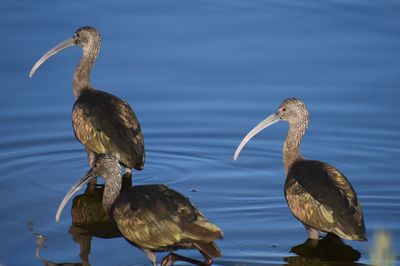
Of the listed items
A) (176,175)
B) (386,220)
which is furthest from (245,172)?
(386,220)

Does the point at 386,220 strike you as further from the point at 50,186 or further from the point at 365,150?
the point at 50,186

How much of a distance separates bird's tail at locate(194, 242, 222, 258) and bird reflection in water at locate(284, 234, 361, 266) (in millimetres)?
1130

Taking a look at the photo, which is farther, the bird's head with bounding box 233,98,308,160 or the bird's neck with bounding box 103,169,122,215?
the bird's head with bounding box 233,98,308,160

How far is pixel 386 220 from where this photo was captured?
1228 centimetres

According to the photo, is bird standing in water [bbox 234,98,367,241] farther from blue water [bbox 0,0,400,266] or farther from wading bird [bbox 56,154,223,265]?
wading bird [bbox 56,154,223,265]

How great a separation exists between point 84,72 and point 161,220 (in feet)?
16.1

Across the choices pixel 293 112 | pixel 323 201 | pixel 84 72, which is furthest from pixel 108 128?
pixel 323 201

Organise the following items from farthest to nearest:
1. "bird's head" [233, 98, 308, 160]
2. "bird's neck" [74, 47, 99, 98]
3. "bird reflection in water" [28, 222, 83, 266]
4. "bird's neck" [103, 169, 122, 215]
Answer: "bird's neck" [74, 47, 99, 98], "bird's head" [233, 98, 308, 160], "bird's neck" [103, 169, 122, 215], "bird reflection in water" [28, 222, 83, 266]

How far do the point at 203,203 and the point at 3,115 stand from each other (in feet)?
11.9

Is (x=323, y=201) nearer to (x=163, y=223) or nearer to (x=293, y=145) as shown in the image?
(x=293, y=145)

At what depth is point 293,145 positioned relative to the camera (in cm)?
1277

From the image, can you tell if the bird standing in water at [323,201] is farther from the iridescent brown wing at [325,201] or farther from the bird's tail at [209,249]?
the bird's tail at [209,249]

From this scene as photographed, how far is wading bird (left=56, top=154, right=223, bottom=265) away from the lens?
33.9 ft

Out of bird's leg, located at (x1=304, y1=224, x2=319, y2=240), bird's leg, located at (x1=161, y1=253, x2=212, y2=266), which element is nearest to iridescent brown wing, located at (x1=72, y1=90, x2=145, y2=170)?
bird's leg, located at (x1=304, y1=224, x2=319, y2=240)
